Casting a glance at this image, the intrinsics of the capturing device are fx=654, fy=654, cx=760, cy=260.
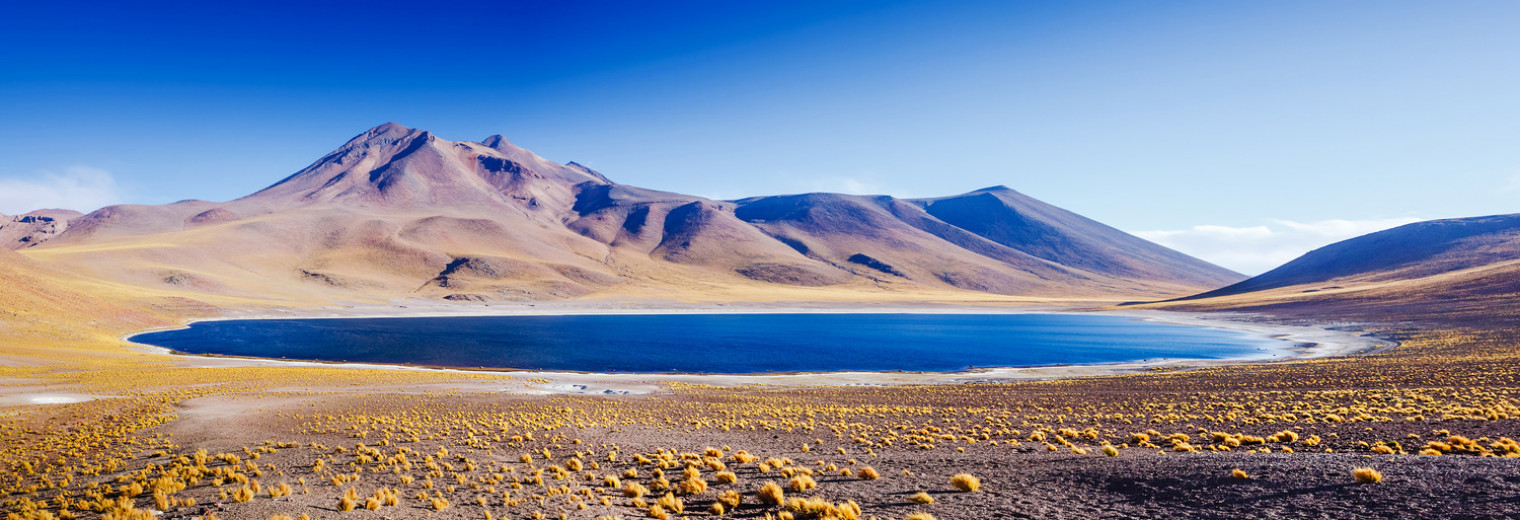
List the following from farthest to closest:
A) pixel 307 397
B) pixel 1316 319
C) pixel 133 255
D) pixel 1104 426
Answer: pixel 133 255 < pixel 1316 319 < pixel 307 397 < pixel 1104 426

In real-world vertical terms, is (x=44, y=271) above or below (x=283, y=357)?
above

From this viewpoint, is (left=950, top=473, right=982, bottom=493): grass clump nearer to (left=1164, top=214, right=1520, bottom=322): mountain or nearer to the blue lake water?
the blue lake water

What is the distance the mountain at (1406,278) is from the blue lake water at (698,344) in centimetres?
2379

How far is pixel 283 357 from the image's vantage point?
60.8 metres

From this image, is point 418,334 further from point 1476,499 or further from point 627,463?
point 1476,499

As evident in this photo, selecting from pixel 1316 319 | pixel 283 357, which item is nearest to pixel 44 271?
pixel 283 357

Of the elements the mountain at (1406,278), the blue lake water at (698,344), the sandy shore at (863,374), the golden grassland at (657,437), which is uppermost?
the mountain at (1406,278)

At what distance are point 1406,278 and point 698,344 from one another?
168 meters

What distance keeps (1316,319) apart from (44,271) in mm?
199822

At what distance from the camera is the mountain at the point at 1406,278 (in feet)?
284

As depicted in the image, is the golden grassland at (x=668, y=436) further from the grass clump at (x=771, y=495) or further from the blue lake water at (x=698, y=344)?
the blue lake water at (x=698, y=344)

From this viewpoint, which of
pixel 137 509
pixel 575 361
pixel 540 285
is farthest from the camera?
pixel 540 285

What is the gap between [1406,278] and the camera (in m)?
147

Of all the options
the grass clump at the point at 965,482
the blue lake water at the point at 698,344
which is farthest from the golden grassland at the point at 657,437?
the blue lake water at the point at 698,344
